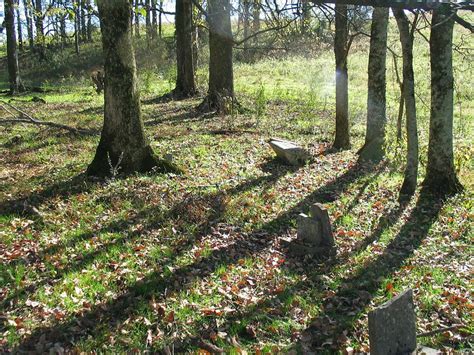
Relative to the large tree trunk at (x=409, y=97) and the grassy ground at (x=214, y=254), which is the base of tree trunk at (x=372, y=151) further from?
the large tree trunk at (x=409, y=97)

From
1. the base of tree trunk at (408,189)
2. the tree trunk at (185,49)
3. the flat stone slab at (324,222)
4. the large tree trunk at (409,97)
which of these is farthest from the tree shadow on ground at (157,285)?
the tree trunk at (185,49)

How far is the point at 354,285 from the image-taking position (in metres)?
6.43

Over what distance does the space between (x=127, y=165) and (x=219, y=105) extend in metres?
8.72

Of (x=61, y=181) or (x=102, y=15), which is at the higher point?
(x=102, y=15)

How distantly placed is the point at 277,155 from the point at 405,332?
25.8 ft

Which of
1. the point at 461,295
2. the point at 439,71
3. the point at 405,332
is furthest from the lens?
the point at 439,71

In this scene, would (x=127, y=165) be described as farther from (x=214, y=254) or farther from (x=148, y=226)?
(x=214, y=254)

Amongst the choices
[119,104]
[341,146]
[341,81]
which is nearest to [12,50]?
[119,104]

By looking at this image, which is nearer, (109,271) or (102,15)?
(109,271)

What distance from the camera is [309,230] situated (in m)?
7.26

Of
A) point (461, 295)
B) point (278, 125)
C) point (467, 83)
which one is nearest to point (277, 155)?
point (278, 125)


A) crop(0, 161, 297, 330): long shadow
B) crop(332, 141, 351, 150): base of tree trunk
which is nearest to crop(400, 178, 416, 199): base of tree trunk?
crop(0, 161, 297, 330): long shadow

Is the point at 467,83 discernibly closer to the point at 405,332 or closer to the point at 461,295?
the point at 461,295

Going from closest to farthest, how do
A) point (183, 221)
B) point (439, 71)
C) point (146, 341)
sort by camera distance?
1. point (146, 341)
2. point (183, 221)
3. point (439, 71)
